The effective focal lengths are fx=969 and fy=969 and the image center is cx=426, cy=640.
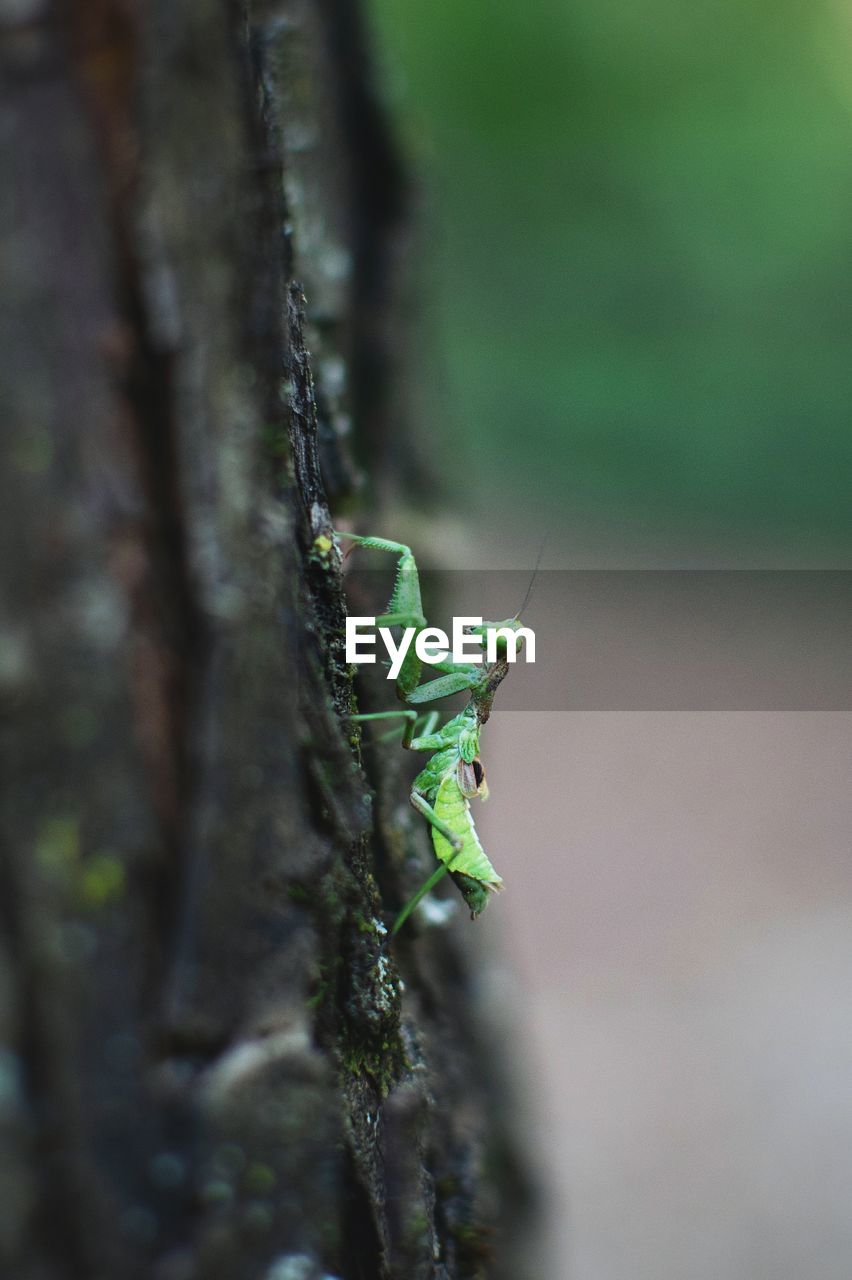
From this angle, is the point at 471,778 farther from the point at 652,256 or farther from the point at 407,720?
the point at 652,256

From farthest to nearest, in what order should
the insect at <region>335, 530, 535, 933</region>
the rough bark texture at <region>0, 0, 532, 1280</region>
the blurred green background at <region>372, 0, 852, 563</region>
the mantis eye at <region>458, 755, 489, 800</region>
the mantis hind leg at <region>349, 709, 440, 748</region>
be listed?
the blurred green background at <region>372, 0, 852, 563</region> → the mantis eye at <region>458, 755, 489, 800</region> → the insect at <region>335, 530, 535, 933</region> → the mantis hind leg at <region>349, 709, 440, 748</region> → the rough bark texture at <region>0, 0, 532, 1280</region>

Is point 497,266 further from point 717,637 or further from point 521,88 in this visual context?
point 717,637

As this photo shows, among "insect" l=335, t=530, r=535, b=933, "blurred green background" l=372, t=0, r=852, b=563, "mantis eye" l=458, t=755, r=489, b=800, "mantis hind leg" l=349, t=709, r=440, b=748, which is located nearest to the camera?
"mantis hind leg" l=349, t=709, r=440, b=748

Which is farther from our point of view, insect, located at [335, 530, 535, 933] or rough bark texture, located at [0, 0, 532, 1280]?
insect, located at [335, 530, 535, 933]

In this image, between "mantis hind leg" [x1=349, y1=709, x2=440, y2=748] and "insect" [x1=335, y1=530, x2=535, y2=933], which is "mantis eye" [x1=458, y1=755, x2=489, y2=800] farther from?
"mantis hind leg" [x1=349, y1=709, x2=440, y2=748]

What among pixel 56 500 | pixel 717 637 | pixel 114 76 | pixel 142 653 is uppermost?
pixel 717 637

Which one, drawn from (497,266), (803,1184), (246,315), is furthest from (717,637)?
(246,315)

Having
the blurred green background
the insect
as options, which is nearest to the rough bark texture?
the insect
